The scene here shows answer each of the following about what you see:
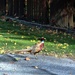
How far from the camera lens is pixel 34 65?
11.3 metres

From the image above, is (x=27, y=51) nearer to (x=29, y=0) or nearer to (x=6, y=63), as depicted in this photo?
(x=6, y=63)

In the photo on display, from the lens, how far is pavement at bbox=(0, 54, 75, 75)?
10.4 meters

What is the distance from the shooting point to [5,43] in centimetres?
1620

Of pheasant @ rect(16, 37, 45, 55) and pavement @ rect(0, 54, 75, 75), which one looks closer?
pavement @ rect(0, 54, 75, 75)

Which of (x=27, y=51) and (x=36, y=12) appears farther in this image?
(x=36, y=12)

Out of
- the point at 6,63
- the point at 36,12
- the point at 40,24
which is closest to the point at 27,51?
the point at 6,63

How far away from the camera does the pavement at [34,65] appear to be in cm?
1041

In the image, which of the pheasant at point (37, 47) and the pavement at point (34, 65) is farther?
the pheasant at point (37, 47)

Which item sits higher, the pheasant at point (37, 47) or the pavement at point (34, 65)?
the pheasant at point (37, 47)

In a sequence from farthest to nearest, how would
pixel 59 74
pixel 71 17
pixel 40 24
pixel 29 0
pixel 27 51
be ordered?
pixel 29 0
pixel 40 24
pixel 71 17
pixel 27 51
pixel 59 74

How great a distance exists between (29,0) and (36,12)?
2.44 metres

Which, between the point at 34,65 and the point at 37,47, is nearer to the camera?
the point at 34,65

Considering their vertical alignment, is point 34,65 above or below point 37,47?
below

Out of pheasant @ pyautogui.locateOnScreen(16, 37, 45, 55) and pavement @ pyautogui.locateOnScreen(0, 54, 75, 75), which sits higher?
pheasant @ pyautogui.locateOnScreen(16, 37, 45, 55)
